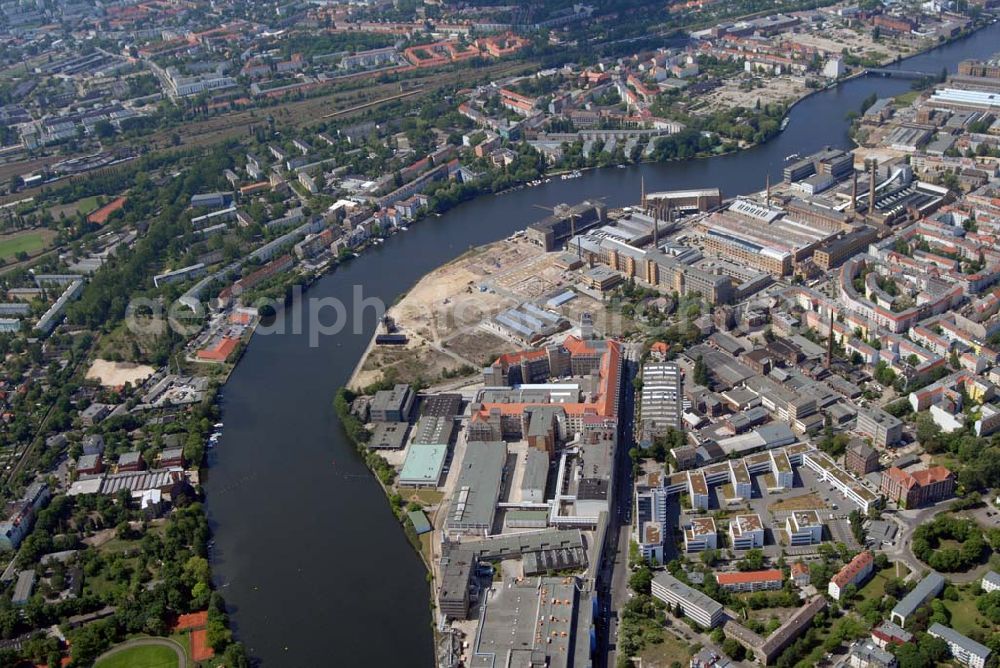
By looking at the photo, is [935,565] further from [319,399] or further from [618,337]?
[319,399]

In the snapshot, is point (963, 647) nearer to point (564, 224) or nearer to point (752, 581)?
point (752, 581)

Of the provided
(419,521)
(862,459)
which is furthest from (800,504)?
(419,521)

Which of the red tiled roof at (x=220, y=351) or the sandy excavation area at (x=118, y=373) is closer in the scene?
the sandy excavation area at (x=118, y=373)

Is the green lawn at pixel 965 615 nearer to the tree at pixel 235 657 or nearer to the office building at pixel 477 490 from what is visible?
the office building at pixel 477 490

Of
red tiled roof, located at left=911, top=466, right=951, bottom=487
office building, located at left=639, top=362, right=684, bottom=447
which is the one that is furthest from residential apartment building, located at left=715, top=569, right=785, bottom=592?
office building, located at left=639, top=362, right=684, bottom=447

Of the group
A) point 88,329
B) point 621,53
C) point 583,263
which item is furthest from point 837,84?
point 88,329

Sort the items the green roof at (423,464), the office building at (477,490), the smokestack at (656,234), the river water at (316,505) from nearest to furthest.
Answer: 1. the river water at (316,505)
2. the office building at (477,490)
3. the green roof at (423,464)
4. the smokestack at (656,234)

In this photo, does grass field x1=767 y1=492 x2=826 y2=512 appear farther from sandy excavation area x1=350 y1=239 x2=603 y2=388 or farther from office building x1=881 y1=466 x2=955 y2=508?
sandy excavation area x1=350 y1=239 x2=603 y2=388

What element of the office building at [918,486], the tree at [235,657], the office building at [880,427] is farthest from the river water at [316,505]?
the office building at [880,427]
